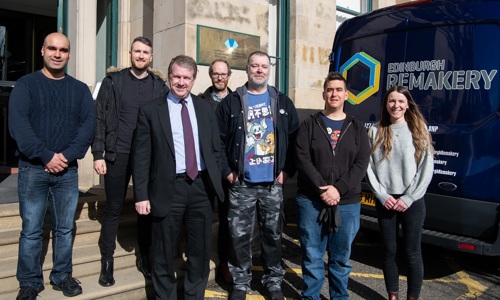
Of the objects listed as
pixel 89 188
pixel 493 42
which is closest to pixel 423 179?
pixel 493 42

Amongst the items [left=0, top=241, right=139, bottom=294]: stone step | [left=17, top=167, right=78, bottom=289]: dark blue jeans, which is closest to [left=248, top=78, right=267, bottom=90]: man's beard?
[left=17, top=167, right=78, bottom=289]: dark blue jeans

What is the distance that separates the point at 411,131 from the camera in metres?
3.49

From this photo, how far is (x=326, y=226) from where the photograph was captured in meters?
3.35

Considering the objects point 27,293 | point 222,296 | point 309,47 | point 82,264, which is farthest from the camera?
point 309,47

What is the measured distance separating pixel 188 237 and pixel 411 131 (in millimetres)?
1928

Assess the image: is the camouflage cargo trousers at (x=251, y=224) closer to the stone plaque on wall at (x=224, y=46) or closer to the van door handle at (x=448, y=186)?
the van door handle at (x=448, y=186)

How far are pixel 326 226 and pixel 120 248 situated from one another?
6.50 ft

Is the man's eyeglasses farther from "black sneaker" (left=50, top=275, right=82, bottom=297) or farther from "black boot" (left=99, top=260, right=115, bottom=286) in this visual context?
"black sneaker" (left=50, top=275, right=82, bottom=297)

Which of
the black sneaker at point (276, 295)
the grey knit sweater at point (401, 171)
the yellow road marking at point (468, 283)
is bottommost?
the yellow road marking at point (468, 283)

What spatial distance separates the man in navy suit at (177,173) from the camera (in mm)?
3080

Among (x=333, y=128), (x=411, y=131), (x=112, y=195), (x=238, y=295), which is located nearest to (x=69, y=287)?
(x=112, y=195)

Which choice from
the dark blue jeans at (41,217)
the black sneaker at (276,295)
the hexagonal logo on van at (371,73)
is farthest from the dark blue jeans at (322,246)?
the hexagonal logo on van at (371,73)

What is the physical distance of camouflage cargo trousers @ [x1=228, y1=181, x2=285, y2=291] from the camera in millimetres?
3543

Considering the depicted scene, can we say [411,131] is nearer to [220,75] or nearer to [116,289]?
[220,75]
